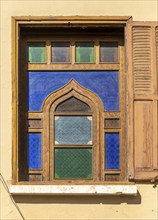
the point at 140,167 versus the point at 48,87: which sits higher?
the point at 48,87

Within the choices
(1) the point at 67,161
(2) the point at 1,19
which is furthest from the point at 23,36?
(1) the point at 67,161

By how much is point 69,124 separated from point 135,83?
87cm

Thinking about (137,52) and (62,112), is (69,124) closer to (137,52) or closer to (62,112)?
(62,112)

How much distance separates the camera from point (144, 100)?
7500 mm

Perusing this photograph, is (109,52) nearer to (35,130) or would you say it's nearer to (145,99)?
(145,99)

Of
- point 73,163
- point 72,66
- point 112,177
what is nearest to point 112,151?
point 112,177

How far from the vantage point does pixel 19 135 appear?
761 centimetres

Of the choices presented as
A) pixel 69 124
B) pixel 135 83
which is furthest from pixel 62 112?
pixel 135 83

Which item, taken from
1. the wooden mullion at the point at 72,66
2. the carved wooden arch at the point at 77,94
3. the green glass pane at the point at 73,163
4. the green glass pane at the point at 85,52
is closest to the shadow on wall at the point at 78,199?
the green glass pane at the point at 73,163

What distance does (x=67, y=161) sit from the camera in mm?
7645

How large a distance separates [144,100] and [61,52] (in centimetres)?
110

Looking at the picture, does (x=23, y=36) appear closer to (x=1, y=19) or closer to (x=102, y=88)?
(x=1, y=19)

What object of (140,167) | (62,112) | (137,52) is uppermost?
(137,52)

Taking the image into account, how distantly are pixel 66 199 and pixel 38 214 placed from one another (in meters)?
0.34
